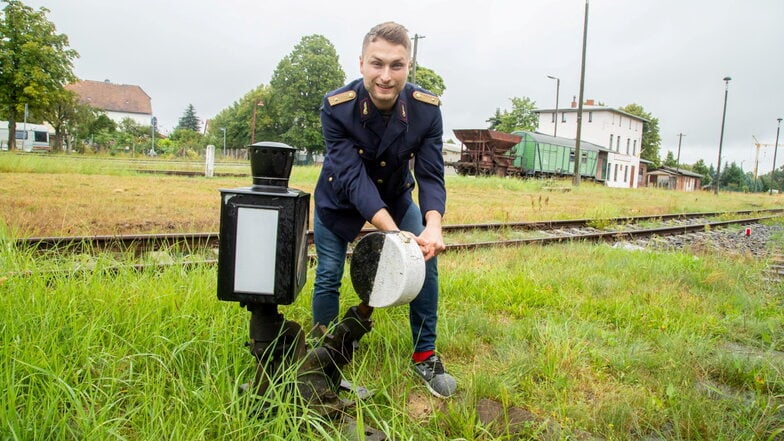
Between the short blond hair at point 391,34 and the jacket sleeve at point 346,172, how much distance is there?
42cm

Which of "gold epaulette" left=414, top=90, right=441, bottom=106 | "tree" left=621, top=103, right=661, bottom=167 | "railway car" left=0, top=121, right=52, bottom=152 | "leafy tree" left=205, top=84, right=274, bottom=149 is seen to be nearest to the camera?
"gold epaulette" left=414, top=90, right=441, bottom=106

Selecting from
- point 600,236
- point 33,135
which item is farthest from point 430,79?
point 600,236

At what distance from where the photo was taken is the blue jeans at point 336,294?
260 centimetres

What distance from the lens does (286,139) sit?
53906mm

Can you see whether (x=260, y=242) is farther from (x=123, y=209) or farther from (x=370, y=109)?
(x=123, y=209)

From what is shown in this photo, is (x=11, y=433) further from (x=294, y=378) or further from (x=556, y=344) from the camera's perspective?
(x=556, y=344)

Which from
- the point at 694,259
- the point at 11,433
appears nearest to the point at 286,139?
the point at 694,259

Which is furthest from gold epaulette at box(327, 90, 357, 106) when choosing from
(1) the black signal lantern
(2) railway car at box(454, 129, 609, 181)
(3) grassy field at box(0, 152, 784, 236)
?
(2) railway car at box(454, 129, 609, 181)

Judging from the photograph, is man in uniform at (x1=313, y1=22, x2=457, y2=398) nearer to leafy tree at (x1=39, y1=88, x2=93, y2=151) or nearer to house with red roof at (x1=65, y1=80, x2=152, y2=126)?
leafy tree at (x1=39, y1=88, x2=93, y2=151)

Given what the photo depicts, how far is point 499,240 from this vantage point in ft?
23.9

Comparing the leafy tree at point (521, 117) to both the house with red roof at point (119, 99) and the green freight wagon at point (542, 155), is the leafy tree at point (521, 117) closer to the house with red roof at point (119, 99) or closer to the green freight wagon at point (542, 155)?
the green freight wagon at point (542, 155)

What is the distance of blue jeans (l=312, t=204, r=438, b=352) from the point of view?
260cm

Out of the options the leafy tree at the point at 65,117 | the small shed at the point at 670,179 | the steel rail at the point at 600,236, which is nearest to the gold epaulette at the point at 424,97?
the steel rail at the point at 600,236

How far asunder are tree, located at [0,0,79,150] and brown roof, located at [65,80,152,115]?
4978 centimetres
